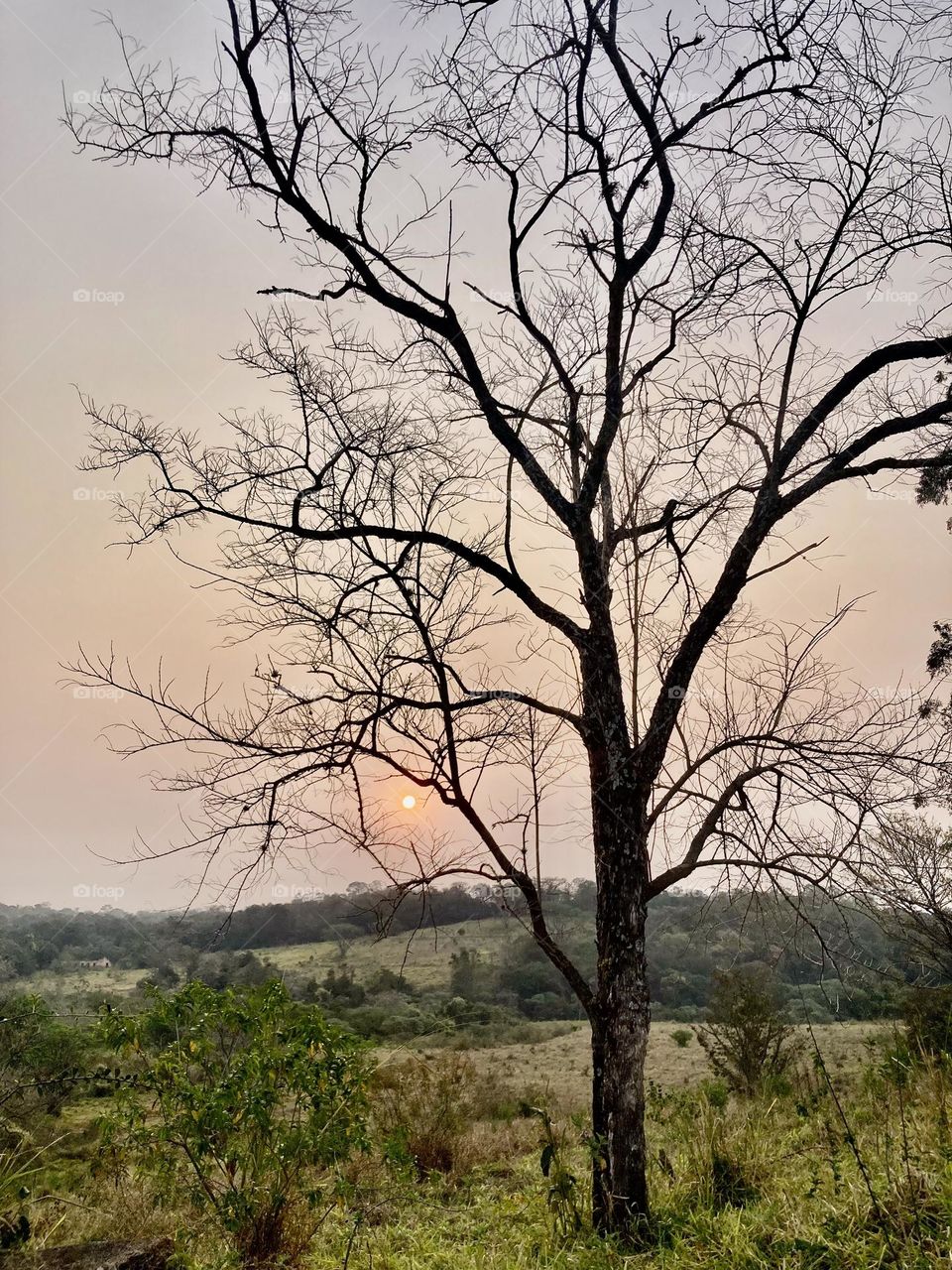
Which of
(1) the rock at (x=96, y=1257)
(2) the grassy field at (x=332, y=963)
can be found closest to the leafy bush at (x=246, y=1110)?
(1) the rock at (x=96, y=1257)

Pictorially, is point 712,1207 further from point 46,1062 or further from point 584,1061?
point 584,1061

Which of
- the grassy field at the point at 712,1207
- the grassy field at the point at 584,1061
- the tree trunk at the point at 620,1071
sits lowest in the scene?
the grassy field at the point at 584,1061

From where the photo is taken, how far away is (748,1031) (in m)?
12.3

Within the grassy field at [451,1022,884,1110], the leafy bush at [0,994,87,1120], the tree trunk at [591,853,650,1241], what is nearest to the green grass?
the grassy field at [451,1022,884,1110]

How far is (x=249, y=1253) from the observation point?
4.82 m

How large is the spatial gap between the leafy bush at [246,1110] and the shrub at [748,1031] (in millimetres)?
8772

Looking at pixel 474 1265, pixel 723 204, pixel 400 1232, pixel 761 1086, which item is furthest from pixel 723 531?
pixel 761 1086

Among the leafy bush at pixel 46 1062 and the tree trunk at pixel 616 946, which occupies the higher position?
the tree trunk at pixel 616 946

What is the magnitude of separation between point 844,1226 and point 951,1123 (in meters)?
1.39

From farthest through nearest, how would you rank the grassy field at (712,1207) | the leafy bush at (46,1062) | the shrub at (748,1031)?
the shrub at (748,1031) < the leafy bush at (46,1062) < the grassy field at (712,1207)

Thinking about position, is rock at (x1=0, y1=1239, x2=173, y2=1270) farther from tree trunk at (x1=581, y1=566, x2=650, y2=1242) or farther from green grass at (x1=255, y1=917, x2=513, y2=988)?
green grass at (x1=255, y1=917, x2=513, y2=988)

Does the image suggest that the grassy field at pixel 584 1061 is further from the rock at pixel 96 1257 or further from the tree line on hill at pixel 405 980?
the rock at pixel 96 1257

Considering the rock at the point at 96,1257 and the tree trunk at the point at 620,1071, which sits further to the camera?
the tree trunk at the point at 620,1071

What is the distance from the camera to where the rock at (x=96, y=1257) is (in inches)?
134
